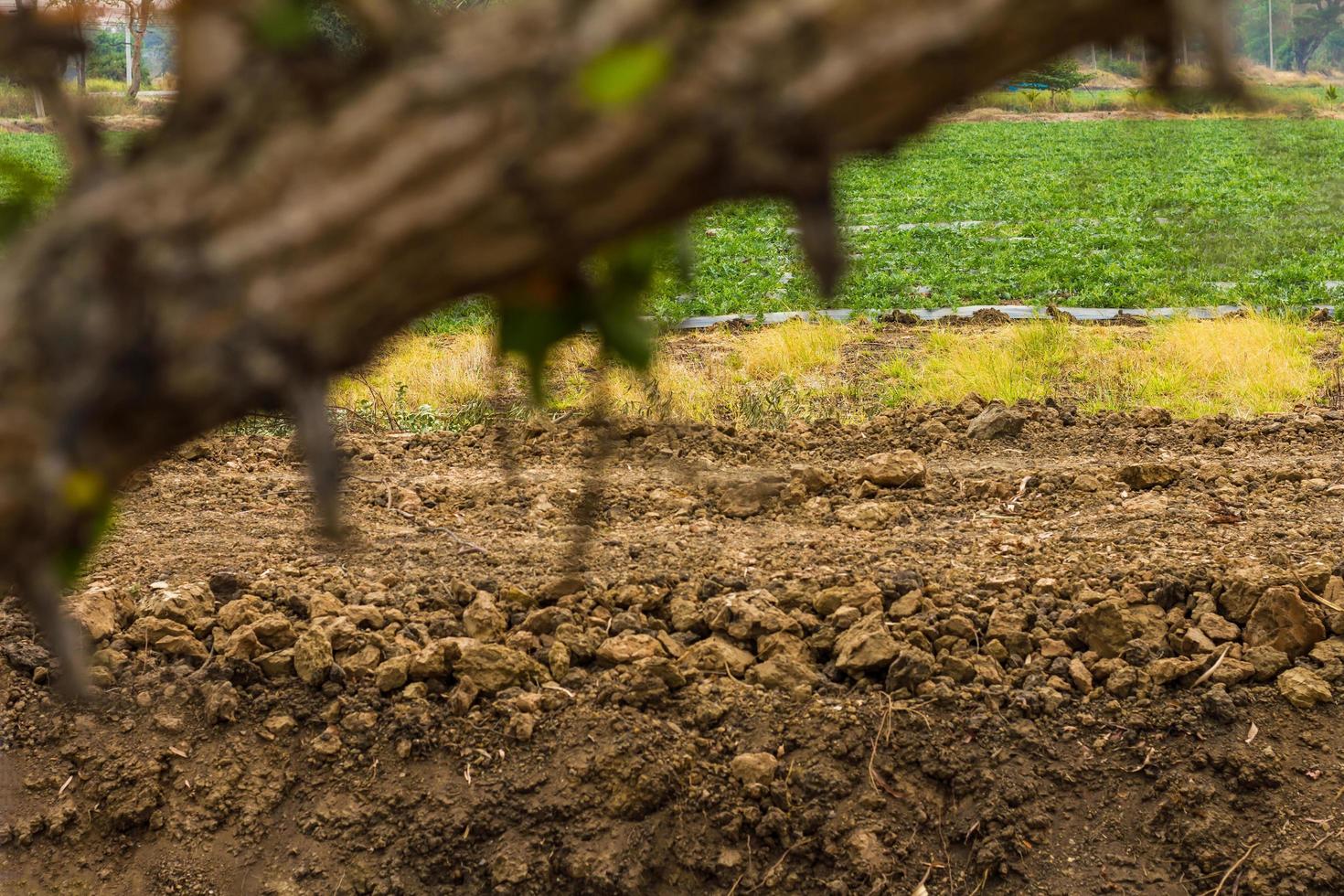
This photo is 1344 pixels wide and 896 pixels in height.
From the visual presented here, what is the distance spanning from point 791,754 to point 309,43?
2.35 m

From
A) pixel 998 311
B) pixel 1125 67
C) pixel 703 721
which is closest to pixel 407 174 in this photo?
pixel 1125 67

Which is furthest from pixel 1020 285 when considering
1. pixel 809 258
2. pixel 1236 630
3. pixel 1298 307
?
pixel 809 258

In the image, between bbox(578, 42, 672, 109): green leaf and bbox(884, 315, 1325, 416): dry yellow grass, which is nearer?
bbox(578, 42, 672, 109): green leaf

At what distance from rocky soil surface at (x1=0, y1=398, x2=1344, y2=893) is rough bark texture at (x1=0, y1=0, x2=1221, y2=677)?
2155 mm

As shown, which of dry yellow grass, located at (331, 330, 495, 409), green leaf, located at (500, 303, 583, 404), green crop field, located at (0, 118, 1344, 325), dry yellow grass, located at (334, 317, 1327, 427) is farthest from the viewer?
green crop field, located at (0, 118, 1344, 325)

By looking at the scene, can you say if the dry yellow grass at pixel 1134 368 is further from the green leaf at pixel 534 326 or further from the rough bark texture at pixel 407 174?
the rough bark texture at pixel 407 174

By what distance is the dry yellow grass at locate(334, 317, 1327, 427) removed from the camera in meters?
5.94

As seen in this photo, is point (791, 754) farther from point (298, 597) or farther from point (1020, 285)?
point (1020, 285)

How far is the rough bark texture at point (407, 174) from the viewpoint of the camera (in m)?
0.65

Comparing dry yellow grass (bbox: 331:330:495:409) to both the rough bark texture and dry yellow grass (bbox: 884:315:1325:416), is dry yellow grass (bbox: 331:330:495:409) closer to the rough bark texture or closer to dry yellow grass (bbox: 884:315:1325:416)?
dry yellow grass (bbox: 884:315:1325:416)

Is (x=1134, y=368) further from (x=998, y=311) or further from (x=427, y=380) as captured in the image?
(x=427, y=380)

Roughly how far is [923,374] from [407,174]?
6.39 m

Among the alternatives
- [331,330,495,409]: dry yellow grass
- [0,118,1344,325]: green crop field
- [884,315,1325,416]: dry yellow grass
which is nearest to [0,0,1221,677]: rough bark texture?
[0,118,1344,325]: green crop field

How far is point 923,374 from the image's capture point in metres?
6.88
